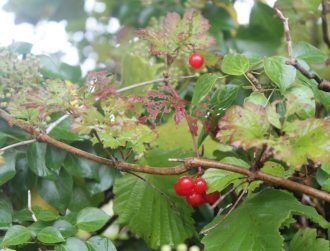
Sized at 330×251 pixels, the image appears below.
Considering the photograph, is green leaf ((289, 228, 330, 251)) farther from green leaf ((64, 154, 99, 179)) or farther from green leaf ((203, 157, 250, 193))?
green leaf ((64, 154, 99, 179))

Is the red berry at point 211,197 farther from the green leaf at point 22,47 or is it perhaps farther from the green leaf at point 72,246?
the green leaf at point 22,47

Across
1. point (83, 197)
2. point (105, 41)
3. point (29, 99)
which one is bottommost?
point (83, 197)

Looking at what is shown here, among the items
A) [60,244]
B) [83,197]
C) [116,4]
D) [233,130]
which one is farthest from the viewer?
[116,4]

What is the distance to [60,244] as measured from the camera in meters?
0.64

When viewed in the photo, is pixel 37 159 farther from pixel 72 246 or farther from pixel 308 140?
pixel 308 140

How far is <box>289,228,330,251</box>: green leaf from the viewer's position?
2.02 ft

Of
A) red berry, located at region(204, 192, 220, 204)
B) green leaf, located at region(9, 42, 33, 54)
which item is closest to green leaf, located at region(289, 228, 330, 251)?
red berry, located at region(204, 192, 220, 204)

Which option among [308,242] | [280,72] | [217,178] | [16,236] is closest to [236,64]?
[280,72]

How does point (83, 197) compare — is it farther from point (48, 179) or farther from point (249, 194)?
point (249, 194)

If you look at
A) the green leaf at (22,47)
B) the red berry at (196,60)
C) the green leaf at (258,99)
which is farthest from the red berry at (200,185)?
the green leaf at (22,47)

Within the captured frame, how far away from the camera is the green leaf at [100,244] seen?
0.67 meters

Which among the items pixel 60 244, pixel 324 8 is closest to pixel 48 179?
pixel 60 244

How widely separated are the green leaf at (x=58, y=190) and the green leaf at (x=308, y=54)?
448mm

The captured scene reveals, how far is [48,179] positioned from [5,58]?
22 centimetres
